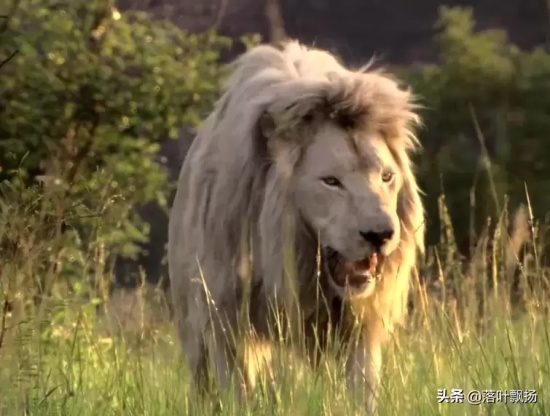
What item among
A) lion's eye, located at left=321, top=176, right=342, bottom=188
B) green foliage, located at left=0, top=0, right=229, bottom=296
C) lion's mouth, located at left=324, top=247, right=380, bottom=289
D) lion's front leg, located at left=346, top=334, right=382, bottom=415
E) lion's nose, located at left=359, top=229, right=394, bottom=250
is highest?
green foliage, located at left=0, top=0, right=229, bottom=296

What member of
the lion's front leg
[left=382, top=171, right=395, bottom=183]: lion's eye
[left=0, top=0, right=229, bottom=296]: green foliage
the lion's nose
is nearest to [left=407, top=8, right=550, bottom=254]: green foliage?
[left=0, top=0, right=229, bottom=296]: green foliage

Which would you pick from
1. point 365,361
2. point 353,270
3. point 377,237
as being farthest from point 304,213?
point 365,361

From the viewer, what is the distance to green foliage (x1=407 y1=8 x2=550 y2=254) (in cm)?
1289

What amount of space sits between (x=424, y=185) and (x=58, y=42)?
6.94m

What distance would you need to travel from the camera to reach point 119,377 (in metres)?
3.47

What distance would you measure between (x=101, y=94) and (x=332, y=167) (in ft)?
11.9

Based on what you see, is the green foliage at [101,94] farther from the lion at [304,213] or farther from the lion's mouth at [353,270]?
the lion's mouth at [353,270]

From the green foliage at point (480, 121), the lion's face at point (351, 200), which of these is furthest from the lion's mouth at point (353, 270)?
the green foliage at point (480, 121)

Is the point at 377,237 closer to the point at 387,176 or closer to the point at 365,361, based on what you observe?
the point at 387,176

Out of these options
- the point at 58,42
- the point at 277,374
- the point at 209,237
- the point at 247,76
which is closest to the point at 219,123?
the point at 247,76

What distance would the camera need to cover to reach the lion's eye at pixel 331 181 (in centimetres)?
384

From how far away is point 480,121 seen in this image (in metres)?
13.5

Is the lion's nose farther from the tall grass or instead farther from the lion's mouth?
the tall grass

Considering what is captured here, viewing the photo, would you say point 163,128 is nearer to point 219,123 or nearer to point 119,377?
point 219,123
